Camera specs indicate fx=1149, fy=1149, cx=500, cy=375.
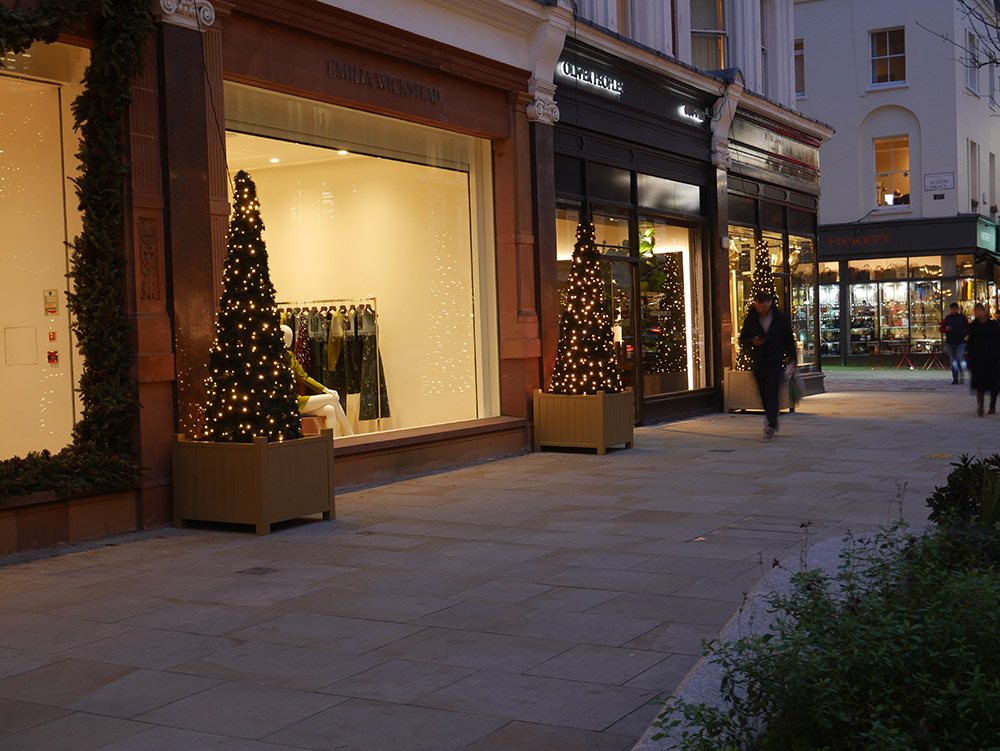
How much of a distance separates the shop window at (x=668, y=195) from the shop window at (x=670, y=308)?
0.28m

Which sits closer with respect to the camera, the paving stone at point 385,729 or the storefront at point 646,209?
the paving stone at point 385,729

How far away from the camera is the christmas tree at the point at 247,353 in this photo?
912 centimetres

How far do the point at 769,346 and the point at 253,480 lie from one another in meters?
8.44

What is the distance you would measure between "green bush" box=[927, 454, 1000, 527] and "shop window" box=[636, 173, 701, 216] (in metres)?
11.3

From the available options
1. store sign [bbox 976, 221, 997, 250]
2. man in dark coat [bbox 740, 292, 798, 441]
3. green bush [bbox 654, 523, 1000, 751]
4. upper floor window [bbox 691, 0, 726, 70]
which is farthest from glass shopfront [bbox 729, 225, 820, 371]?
green bush [bbox 654, 523, 1000, 751]

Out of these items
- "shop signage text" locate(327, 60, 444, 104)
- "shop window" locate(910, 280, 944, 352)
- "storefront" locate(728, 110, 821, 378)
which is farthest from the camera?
"shop window" locate(910, 280, 944, 352)

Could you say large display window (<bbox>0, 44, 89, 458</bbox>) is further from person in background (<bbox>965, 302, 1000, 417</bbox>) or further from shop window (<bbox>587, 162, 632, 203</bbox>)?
person in background (<bbox>965, 302, 1000, 417</bbox>)

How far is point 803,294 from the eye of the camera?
2481 centimetres

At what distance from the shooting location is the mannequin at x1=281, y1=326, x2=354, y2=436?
12627 mm

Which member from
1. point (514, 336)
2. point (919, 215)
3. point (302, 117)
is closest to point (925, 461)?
point (514, 336)

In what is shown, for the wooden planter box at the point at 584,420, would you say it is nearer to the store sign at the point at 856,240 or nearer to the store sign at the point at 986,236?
the store sign at the point at 856,240

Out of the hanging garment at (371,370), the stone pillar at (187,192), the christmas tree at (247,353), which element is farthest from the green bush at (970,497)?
the hanging garment at (371,370)

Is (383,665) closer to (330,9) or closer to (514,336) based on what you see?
(330,9)

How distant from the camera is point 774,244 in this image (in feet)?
76.0
